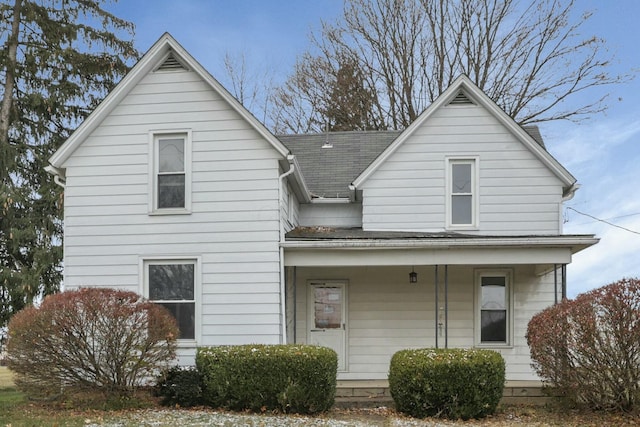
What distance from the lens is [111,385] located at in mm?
10102

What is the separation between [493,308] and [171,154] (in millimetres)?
7405

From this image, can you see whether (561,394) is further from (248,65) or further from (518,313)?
(248,65)

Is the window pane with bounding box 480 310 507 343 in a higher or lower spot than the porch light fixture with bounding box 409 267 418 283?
lower

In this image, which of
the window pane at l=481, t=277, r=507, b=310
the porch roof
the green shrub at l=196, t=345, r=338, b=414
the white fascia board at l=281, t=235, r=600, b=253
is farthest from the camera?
the window pane at l=481, t=277, r=507, b=310

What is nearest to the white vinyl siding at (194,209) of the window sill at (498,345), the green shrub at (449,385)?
the green shrub at (449,385)

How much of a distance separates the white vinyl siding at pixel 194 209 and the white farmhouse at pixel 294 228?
0.09 feet

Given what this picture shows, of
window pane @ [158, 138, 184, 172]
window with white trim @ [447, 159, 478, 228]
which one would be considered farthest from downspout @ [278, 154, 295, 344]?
window with white trim @ [447, 159, 478, 228]

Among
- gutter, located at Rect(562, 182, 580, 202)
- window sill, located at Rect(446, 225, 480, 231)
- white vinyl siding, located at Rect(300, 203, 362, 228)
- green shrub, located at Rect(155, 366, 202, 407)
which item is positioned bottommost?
green shrub, located at Rect(155, 366, 202, 407)

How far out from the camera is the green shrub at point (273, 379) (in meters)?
9.89

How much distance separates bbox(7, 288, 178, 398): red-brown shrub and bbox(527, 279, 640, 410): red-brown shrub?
6.20m

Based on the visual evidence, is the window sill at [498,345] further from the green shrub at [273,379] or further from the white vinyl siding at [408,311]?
the green shrub at [273,379]

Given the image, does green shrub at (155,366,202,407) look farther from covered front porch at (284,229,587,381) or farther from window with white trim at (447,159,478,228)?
window with white trim at (447,159,478,228)

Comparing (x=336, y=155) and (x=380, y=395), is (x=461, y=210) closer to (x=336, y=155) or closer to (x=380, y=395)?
(x=336, y=155)

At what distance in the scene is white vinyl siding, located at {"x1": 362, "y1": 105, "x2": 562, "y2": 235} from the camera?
1357cm
